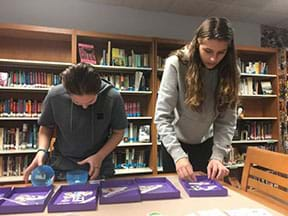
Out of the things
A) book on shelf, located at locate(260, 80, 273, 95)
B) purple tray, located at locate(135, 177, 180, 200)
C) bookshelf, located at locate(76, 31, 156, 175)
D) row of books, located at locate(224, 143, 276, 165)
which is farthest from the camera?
book on shelf, located at locate(260, 80, 273, 95)

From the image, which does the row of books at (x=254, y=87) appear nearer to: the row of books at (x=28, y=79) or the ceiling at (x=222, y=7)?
the ceiling at (x=222, y=7)

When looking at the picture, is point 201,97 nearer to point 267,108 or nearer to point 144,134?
point 144,134

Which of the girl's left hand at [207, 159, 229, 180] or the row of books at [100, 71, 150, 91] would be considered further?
the row of books at [100, 71, 150, 91]

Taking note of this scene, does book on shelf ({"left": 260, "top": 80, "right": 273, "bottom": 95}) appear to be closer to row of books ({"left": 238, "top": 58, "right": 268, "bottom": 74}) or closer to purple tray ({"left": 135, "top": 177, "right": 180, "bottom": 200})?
row of books ({"left": 238, "top": 58, "right": 268, "bottom": 74})

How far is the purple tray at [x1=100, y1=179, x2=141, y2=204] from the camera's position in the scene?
0.85 metres

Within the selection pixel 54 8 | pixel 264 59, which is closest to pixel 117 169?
pixel 54 8

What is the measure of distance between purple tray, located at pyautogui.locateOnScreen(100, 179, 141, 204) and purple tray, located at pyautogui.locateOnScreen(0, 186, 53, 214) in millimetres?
199

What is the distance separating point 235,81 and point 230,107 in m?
0.13

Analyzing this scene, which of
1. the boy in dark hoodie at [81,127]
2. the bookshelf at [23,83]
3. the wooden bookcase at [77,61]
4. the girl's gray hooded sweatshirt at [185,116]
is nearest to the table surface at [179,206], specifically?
the girl's gray hooded sweatshirt at [185,116]

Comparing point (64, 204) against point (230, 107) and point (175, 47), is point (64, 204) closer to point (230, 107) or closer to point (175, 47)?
point (230, 107)

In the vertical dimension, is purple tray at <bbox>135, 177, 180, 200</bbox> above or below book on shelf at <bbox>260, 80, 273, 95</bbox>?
below

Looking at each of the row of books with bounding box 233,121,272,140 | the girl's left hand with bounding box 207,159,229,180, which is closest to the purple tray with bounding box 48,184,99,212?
the girl's left hand with bounding box 207,159,229,180

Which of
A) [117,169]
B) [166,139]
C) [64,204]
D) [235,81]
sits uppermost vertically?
[235,81]

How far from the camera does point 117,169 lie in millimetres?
2865
